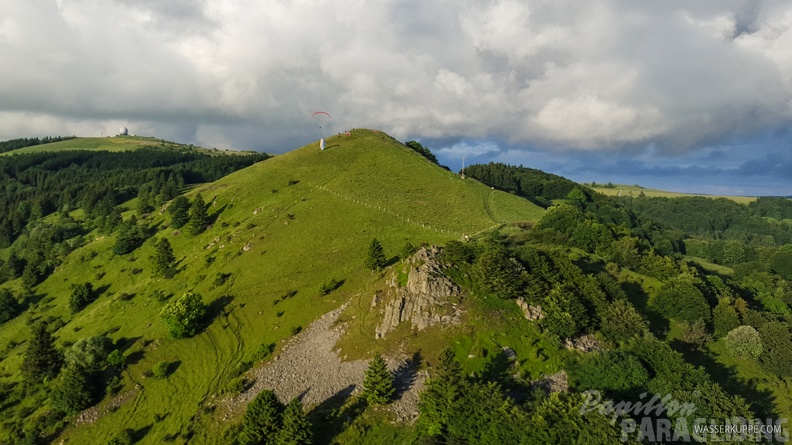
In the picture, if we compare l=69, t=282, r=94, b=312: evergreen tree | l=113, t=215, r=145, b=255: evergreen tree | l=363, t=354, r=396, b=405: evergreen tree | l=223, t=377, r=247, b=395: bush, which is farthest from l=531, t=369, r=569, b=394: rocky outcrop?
l=113, t=215, r=145, b=255: evergreen tree

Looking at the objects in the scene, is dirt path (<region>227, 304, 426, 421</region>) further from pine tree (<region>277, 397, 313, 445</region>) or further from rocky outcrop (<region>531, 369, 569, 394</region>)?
rocky outcrop (<region>531, 369, 569, 394</region>)

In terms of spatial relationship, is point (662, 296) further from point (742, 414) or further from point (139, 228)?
point (139, 228)

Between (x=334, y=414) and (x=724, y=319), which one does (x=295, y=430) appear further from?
(x=724, y=319)

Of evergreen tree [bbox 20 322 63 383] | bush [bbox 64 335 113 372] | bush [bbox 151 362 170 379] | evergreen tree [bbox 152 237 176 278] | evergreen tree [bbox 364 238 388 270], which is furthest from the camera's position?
evergreen tree [bbox 152 237 176 278]

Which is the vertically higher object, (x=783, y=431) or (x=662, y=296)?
(x=662, y=296)

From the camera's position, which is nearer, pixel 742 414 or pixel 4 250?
pixel 742 414

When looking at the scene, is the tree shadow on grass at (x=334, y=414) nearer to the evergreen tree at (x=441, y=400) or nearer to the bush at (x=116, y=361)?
the evergreen tree at (x=441, y=400)

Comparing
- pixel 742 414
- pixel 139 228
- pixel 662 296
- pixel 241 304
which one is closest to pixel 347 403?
pixel 241 304
